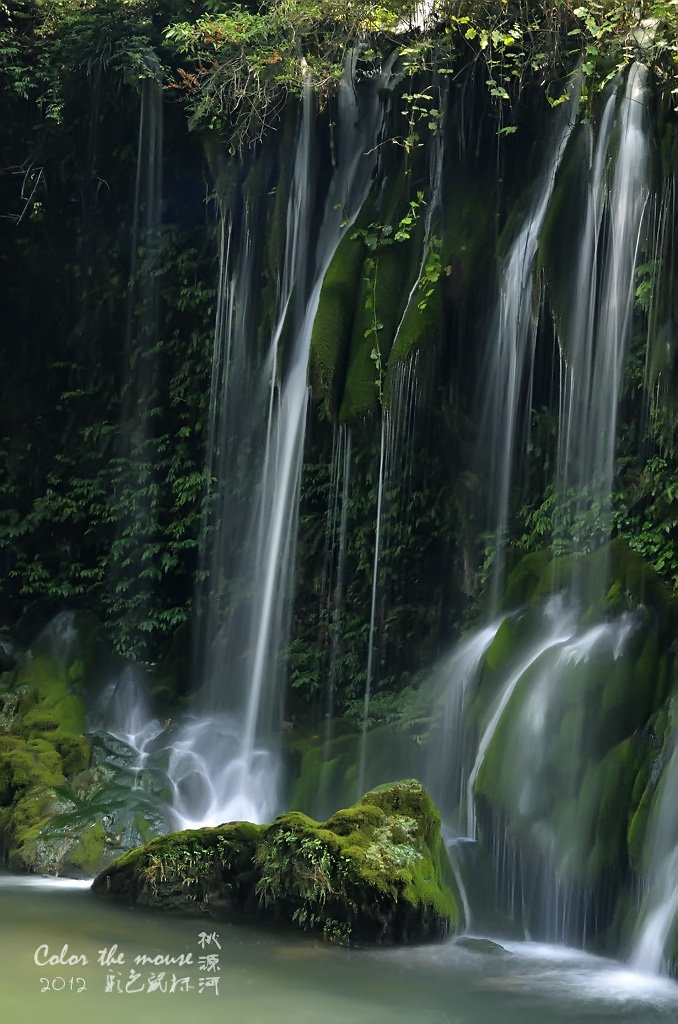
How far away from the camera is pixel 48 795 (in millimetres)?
9414

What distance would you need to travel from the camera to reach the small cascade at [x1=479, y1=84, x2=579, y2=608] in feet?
31.8

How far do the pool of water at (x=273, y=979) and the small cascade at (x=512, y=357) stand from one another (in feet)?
13.2

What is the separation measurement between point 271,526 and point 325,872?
4.67m

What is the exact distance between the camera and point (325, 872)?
6.73 metres

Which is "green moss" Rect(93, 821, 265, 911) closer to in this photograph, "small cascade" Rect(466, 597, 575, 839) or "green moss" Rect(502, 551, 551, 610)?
"small cascade" Rect(466, 597, 575, 839)

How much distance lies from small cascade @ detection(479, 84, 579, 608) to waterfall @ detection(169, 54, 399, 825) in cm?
182

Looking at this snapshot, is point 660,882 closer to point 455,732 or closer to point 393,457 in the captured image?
point 455,732

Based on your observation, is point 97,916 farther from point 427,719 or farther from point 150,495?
point 150,495

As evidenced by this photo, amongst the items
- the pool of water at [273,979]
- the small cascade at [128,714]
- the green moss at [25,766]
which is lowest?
the pool of water at [273,979]

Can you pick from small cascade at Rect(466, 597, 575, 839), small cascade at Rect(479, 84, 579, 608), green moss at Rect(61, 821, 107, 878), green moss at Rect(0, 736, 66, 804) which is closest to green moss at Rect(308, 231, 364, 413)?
small cascade at Rect(479, 84, 579, 608)

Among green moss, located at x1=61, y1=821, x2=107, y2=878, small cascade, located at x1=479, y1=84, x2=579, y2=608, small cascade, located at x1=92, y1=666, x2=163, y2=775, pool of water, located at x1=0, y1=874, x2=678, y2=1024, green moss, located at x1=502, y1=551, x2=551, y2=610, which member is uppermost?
small cascade, located at x1=479, y1=84, x2=579, y2=608

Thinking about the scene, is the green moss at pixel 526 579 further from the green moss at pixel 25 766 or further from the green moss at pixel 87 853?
the green moss at pixel 25 766

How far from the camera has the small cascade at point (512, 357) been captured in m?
9.70

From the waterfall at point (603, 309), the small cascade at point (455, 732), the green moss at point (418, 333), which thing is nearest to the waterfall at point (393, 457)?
the green moss at point (418, 333)
